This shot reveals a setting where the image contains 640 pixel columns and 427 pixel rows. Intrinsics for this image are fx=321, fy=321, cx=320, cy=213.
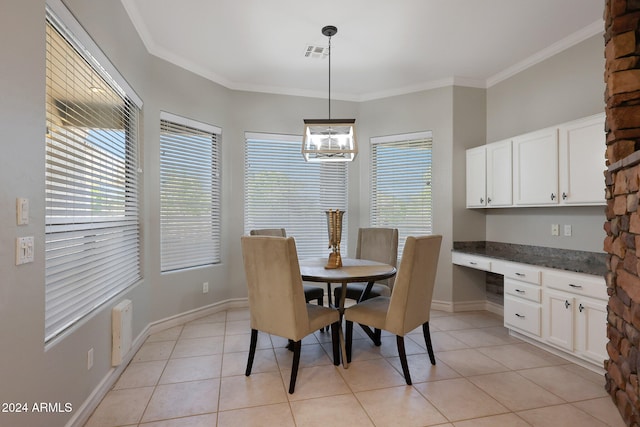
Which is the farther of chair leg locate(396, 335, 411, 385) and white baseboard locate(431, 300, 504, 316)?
white baseboard locate(431, 300, 504, 316)

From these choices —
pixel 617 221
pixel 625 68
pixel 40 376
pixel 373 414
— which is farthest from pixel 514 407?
pixel 40 376

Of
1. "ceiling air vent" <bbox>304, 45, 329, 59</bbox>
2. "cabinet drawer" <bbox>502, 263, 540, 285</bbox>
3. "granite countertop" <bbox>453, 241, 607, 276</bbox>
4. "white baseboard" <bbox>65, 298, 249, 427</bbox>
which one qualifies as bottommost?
"white baseboard" <bbox>65, 298, 249, 427</bbox>

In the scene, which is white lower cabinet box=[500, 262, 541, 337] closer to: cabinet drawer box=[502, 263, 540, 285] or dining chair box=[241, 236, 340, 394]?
cabinet drawer box=[502, 263, 540, 285]

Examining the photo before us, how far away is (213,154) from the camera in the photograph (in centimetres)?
407

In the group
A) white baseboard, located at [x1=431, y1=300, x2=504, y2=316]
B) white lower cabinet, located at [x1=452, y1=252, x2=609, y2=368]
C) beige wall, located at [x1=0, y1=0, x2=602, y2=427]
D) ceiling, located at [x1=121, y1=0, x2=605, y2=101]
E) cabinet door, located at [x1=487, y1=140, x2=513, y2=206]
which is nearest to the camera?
beige wall, located at [x1=0, y1=0, x2=602, y2=427]

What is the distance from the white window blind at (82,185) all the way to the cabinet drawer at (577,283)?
11.5ft

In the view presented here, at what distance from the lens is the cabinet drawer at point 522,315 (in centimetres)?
292

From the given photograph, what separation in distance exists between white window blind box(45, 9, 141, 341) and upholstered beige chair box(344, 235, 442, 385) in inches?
73.0

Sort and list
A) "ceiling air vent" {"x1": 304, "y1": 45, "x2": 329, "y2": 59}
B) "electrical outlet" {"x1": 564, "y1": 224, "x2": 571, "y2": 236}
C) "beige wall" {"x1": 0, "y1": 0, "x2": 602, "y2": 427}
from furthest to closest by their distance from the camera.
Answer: "ceiling air vent" {"x1": 304, "y1": 45, "x2": 329, "y2": 59} → "electrical outlet" {"x1": 564, "y1": 224, "x2": 571, "y2": 236} → "beige wall" {"x1": 0, "y1": 0, "x2": 602, "y2": 427}

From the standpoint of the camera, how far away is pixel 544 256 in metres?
3.36

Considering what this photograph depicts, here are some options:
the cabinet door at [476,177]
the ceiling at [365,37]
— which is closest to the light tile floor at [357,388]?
the cabinet door at [476,177]

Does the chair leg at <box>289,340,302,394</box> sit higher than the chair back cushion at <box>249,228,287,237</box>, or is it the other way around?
the chair back cushion at <box>249,228,287,237</box>

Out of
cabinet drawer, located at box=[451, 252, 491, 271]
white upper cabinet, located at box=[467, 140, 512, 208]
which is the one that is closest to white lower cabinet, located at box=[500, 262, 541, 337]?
cabinet drawer, located at box=[451, 252, 491, 271]

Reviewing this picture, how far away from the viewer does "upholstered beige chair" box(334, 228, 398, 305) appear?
3.41 metres
